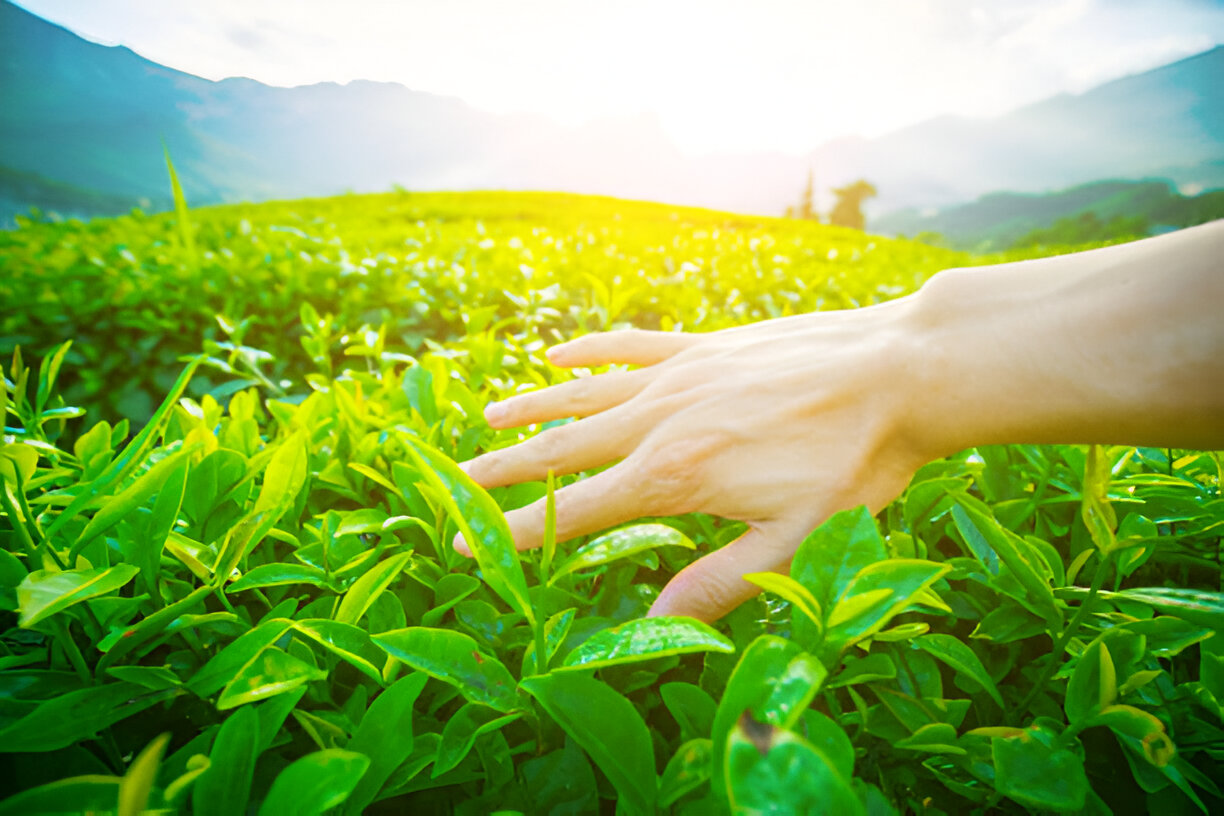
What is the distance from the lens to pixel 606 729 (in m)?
0.59

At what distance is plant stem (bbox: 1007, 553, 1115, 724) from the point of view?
74cm

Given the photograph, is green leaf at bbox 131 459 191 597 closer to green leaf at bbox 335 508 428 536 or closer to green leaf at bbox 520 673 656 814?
green leaf at bbox 335 508 428 536

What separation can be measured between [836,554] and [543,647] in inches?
13.3

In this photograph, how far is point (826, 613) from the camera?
0.64 meters

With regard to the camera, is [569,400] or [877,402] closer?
[877,402]

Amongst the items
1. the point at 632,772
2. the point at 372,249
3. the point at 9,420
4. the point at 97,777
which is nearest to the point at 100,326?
the point at 9,420

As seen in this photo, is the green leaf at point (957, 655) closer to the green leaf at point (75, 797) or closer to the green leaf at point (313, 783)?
the green leaf at point (313, 783)

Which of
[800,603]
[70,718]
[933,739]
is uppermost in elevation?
[800,603]

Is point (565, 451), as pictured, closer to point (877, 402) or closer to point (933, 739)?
point (877, 402)

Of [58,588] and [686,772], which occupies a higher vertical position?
[58,588]

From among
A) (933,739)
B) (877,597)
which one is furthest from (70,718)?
(933,739)

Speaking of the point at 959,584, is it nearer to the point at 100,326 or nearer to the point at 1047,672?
the point at 1047,672

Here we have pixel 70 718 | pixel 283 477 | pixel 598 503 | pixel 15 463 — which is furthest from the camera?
pixel 598 503

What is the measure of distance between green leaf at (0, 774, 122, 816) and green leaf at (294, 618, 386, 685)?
0.18m
